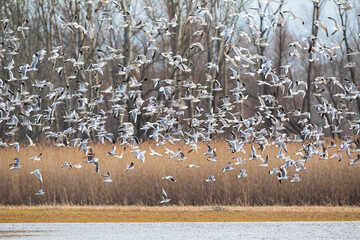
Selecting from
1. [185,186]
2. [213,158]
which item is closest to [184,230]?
[185,186]

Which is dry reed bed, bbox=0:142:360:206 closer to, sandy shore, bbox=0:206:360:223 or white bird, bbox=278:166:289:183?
white bird, bbox=278:166:289:183

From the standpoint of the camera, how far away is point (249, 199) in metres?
17.3

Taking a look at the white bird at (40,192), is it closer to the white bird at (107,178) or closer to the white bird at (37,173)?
the white bird at (37,173)

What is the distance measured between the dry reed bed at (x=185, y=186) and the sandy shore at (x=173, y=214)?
0.87 meters

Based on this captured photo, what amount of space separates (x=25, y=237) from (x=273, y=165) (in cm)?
863

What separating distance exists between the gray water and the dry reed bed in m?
3.60

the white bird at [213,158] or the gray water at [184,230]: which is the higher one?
the white bird at [213,158]

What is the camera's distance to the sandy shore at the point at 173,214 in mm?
14719

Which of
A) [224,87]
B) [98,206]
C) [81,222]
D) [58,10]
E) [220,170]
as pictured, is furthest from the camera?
[224,87]

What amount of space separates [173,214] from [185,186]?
207 centimetres

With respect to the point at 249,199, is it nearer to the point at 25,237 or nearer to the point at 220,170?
the point at 220,170

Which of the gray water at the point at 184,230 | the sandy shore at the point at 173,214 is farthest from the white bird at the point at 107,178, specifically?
the gray water at the point at 184,230

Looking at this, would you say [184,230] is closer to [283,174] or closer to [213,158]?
[283,174]

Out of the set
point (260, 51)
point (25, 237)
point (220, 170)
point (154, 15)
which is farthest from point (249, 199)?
point (260, 51)
